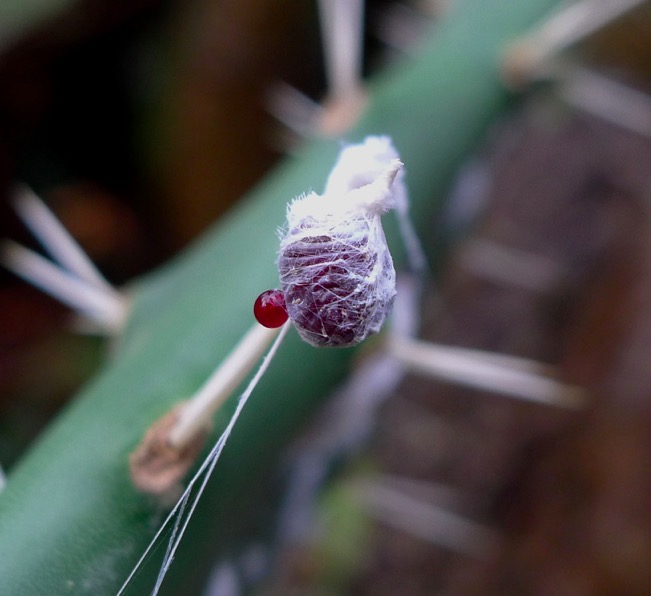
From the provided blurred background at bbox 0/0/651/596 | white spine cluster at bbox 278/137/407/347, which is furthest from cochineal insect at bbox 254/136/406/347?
blurred background at bbox 0/0/651/596

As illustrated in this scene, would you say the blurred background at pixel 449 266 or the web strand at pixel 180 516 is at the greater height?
the web strand at pixel 180 516

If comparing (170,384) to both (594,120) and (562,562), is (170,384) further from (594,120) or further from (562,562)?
(594,120)

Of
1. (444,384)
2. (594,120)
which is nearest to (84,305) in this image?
(444,384)

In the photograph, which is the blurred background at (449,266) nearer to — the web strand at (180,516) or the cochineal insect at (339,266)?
the web strand at (180,516)

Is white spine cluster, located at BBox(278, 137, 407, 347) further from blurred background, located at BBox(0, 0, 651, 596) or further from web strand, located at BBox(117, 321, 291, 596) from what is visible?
blurred background, located at BBox(0, 0, 651, 596)

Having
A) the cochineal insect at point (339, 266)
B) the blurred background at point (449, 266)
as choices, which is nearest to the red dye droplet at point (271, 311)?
the cochineal insect at point (339, 266)
